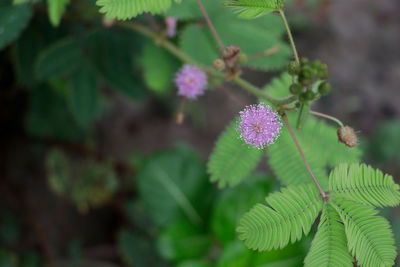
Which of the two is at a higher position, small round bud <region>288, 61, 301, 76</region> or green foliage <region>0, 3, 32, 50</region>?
green foliage <region>0, 3, 32, 50</region>

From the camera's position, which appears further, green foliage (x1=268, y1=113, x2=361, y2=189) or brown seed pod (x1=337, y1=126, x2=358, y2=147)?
green foliage (x1=268, y1=113, x2=361, y2=189)

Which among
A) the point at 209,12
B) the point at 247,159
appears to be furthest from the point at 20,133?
the point at 247,159

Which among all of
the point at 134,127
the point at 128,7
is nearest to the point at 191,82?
the point at 128,7

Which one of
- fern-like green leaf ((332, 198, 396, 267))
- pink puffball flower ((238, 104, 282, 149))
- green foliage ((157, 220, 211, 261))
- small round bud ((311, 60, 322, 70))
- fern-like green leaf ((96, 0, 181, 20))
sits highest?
fern-like green leaf ((96, 0, 181, 20))

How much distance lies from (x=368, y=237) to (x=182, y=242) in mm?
1867

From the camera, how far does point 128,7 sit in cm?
135

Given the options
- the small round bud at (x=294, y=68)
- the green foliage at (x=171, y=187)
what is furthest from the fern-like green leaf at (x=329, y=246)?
the green foliage at (x=171, y=187)

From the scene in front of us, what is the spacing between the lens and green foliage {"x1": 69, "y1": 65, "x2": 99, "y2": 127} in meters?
2.54

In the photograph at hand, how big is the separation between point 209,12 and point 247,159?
1147mm

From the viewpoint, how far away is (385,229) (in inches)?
50.5

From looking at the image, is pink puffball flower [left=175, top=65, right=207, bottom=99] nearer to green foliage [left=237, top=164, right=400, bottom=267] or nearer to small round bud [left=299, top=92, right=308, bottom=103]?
small round bud [left=299, top=92, right=308, bottom=103]

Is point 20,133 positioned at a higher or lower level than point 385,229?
lower

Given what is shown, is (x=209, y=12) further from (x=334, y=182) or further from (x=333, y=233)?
(x=333, y=233)

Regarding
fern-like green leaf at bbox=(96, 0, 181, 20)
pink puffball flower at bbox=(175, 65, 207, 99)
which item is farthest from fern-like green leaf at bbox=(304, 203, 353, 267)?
fern-like green leaf at bbox=(96, 0, 181, 20)
